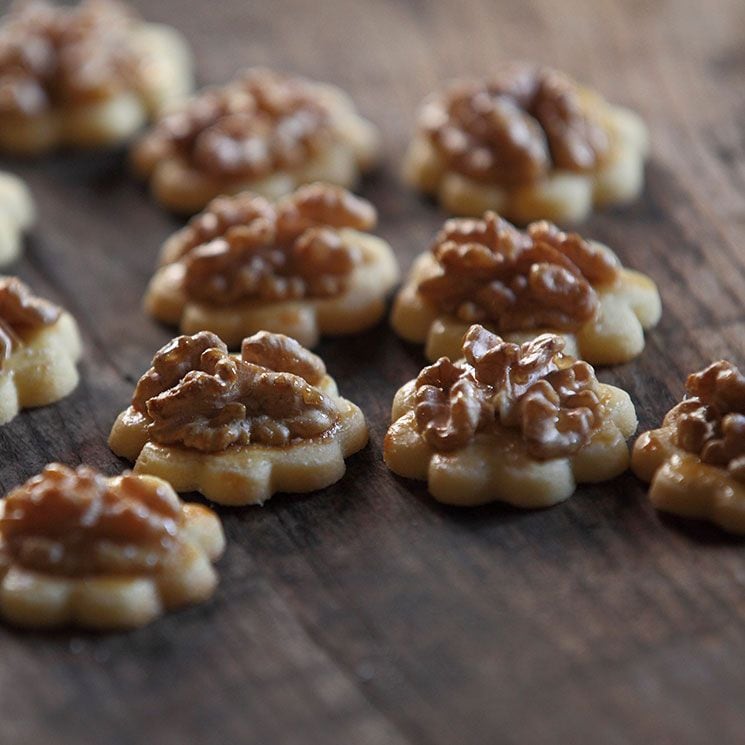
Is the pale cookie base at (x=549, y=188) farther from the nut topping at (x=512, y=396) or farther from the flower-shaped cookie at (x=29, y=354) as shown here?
the flower-shaped cookie at (x=29, y=354)

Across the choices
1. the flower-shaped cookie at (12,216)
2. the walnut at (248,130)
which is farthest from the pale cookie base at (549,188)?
the flower-shaped cookie at (12,216)

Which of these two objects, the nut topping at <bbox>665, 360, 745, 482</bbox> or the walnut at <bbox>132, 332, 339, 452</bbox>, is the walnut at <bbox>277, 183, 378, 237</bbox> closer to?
the walnut at <bbox>132, 332, 339, 452</bbox>

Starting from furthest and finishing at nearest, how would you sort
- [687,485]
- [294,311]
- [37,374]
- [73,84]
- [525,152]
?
[73,84] → [525,152] → [294,311] → [37,374] → [687,485]

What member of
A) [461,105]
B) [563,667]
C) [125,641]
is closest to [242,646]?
[125,641]

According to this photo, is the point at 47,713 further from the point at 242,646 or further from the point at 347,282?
the point at 347,282

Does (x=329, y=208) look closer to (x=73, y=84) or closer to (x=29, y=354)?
(x=29, y=354)

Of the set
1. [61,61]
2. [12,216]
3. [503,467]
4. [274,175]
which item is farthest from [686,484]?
[61,61]
